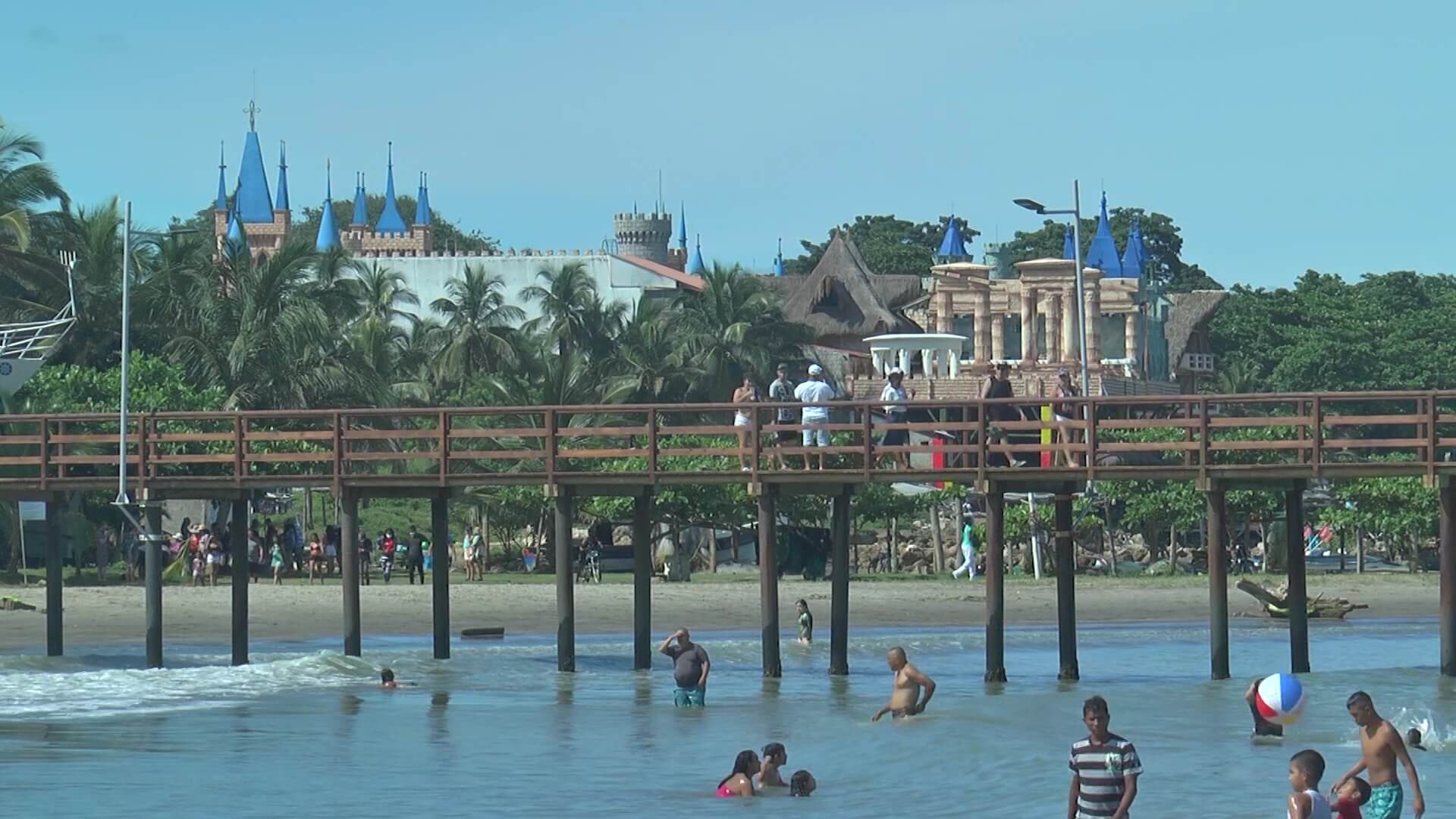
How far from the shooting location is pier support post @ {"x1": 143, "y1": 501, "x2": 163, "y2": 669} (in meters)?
30.2

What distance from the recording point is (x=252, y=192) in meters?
114

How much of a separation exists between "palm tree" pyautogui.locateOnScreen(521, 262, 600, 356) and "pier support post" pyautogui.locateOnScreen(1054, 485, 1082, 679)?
163ft

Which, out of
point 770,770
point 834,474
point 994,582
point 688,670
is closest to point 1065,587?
point 994,582

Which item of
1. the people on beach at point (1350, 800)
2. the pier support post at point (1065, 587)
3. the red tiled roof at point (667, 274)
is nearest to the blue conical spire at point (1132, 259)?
the red tiled roof at point (667, 274)

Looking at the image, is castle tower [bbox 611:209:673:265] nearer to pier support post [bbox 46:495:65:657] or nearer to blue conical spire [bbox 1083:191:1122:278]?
blue conical spire [bbox 1083:191:1122:278]

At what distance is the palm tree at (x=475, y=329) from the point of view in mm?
75250

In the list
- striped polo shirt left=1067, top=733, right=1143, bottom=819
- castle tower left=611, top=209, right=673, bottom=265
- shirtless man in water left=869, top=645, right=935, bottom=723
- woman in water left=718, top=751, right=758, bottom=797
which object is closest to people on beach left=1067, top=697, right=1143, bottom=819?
striped polo shirt left=1067, top=733, right=1143, bottom=819

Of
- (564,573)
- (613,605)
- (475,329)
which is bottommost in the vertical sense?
(613,605)

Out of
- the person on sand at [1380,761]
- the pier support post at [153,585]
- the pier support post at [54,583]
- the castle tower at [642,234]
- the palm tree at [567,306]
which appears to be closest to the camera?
the person on sand at [1380,761]

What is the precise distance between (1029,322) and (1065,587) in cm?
5351

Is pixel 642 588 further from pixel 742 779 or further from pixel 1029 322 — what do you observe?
pixel 1029 322

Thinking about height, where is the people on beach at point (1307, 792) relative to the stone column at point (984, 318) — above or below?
below

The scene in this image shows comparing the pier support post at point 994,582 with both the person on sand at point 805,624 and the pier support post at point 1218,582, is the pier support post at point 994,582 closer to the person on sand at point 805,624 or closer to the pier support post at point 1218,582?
the pier support post at point 1218,582

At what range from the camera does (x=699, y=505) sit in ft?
171
